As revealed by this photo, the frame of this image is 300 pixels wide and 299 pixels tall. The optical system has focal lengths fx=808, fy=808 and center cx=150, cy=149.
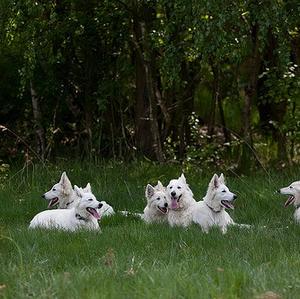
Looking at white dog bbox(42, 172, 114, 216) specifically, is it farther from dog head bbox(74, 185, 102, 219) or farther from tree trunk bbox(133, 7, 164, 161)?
tree trunk bbox(133, 7, 164, 161)

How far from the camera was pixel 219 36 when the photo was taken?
13125mm

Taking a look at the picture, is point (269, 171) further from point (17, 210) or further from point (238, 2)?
point (17, 210)

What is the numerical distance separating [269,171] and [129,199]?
354cm

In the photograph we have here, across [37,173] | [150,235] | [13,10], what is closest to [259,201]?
[150,235]

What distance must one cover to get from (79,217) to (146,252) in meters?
2.10

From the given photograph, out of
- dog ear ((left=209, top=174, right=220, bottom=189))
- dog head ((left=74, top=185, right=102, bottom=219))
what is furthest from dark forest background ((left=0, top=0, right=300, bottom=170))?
dog head ((left=74, top=185, right=102, bottom=219))

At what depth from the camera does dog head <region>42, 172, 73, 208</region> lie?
1248cm

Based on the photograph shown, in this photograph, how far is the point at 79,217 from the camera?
1104 cm

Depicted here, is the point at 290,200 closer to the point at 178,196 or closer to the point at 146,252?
the point at 178,196

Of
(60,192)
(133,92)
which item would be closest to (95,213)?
(60,192)

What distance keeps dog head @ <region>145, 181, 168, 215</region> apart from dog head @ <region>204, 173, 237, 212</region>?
689mm

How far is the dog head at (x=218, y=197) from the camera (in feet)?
37.0

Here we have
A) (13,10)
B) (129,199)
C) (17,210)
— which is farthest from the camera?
(13,10)

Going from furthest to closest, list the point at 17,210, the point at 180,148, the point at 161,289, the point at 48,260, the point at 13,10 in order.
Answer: the point at 180,148 < the point at 13,10 < the point at 17,210 < the point at 48,260 < the point at 161,289
